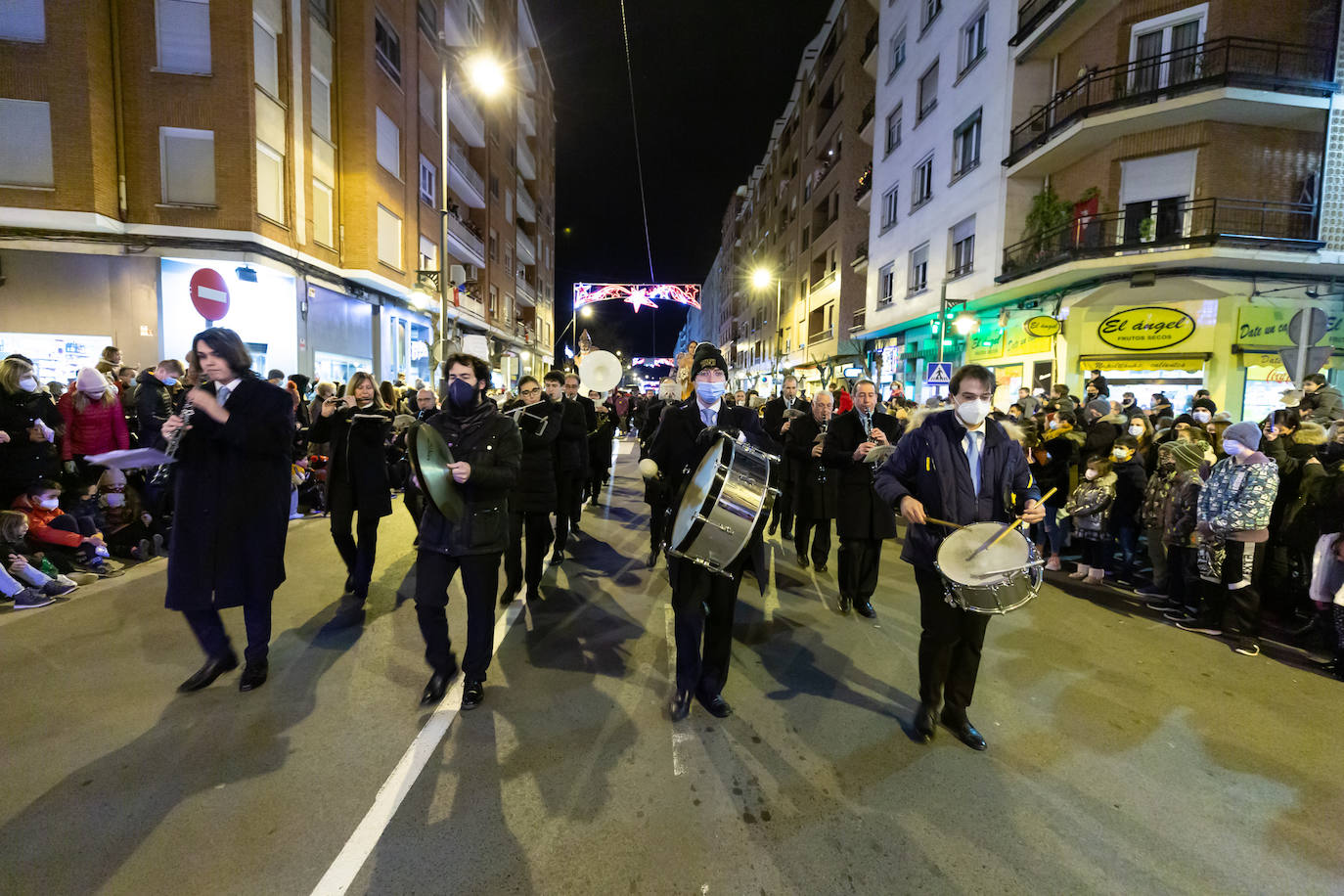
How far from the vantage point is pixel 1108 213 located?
14422 mm

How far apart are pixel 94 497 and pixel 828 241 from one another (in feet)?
108

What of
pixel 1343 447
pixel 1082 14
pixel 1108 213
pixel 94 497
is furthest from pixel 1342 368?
pixel 94 497

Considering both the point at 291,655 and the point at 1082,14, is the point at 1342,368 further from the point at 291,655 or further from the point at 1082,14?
the point at 291,655

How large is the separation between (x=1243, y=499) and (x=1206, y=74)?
45.5ft

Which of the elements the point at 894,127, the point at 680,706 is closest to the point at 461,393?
the point at 680,706

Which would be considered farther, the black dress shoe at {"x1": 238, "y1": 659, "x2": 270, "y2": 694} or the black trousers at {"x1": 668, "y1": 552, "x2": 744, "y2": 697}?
the black dress shoe at {"x1": 238, "y1": 659, "x2": 270, "y2": 694}

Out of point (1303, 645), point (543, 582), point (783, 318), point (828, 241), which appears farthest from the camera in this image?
point (783, 318)

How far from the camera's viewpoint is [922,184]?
893 inches

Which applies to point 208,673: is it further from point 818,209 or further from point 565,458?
point 818,209

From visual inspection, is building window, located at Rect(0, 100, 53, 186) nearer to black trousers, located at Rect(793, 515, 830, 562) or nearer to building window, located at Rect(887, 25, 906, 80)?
black trousers, located at Rect(793, 515, 830, 562)

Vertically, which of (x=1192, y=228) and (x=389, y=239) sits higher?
(x=389, y=239)

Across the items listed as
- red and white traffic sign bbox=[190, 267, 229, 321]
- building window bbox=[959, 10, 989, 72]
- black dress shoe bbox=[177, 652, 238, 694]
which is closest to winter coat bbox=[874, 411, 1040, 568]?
black dress shoe bbox=[177, 652, 238, 694]

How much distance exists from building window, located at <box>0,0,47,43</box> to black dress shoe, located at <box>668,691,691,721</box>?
751 inches

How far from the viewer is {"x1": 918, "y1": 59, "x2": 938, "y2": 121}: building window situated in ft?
71.0
